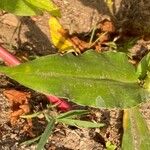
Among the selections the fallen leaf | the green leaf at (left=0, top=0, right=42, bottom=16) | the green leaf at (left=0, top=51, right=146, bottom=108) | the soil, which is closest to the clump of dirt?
the soil

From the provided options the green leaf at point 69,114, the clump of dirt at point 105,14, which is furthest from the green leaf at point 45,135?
the clump of dirt at point 105,14

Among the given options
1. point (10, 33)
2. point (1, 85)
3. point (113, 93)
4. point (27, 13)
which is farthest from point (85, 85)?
point (10, 33)

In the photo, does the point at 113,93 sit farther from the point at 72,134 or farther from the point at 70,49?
the point at 70,49

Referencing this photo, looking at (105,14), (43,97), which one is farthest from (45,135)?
(105,14)

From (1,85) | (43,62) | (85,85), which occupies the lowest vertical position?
(1,85)

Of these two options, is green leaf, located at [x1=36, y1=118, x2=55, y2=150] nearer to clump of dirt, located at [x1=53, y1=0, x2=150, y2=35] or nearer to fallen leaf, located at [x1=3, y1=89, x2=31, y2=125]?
fallen leaf, located at [x1=3, y1=89, x2=31, y2=125]

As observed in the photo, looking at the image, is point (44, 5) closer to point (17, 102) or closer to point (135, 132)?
point (17, 102)
